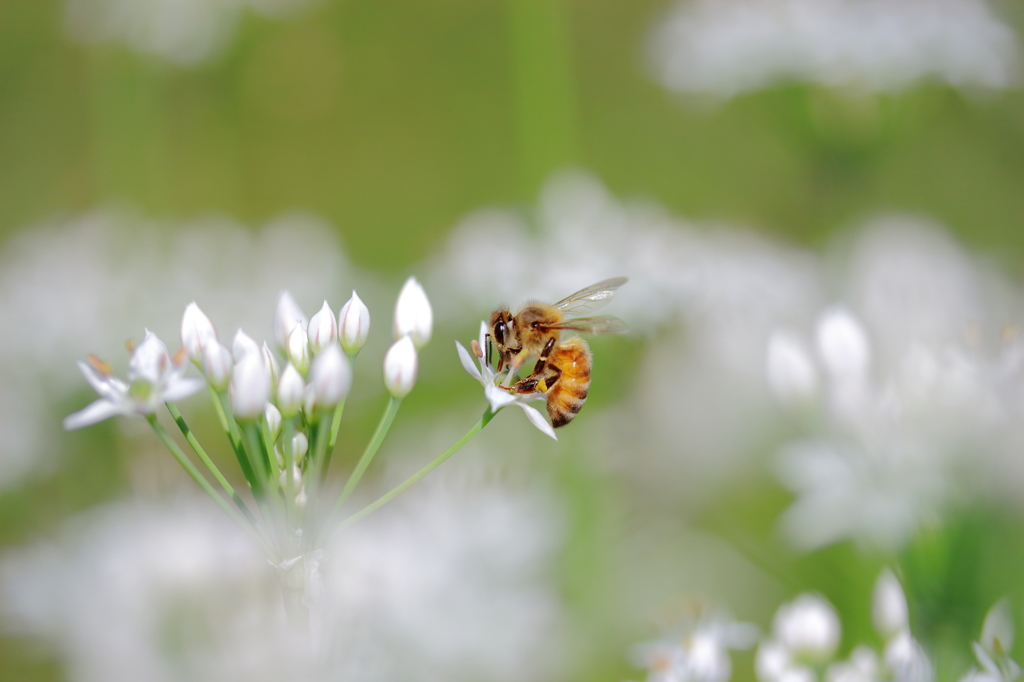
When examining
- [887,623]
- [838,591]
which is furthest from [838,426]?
[838,591]

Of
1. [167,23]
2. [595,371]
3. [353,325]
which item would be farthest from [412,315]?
[167,23]

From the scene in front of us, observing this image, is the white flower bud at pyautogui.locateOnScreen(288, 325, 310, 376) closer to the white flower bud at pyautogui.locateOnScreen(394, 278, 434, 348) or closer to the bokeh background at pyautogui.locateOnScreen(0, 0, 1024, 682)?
the white flower bud at pyautogui.locateOnScreen(394, 278, 434, 348)

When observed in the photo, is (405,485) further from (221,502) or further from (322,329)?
(322,329)

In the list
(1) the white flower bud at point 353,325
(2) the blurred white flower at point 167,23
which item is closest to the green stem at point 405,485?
(1) the white flower bud at point 353,325

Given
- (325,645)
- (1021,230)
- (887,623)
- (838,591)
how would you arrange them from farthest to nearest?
(1021,230) → (838,591) → (887,623) → (325,645)

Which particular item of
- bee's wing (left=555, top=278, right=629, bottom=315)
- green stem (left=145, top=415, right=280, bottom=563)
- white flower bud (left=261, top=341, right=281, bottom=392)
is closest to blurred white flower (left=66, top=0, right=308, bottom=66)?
bee's wing (left=555, top=278, right=629, bottom=315)

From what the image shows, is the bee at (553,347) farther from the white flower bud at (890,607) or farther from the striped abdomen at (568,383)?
the white flower bud at (890,607)

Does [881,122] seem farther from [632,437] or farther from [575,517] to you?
[575,517]
